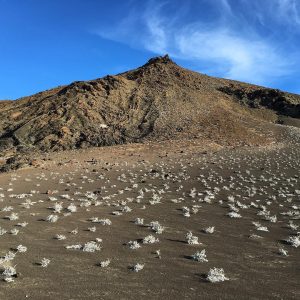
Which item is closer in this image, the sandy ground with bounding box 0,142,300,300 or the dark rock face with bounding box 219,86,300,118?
the sandy ground with bounding box 0,142,300,300

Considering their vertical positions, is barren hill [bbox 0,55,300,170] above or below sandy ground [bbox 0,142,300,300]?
above

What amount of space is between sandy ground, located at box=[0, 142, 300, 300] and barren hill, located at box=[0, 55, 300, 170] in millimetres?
14140

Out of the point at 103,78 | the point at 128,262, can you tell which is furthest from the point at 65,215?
the point at 103,78

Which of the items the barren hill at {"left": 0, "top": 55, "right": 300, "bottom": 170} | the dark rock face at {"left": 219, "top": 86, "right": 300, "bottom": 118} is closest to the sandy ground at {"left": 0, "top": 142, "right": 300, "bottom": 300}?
the barren hill at {"left": 0, "top": 55, "right": 300, "bottom": 170}

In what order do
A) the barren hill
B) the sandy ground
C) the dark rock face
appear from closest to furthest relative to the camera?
the sandy ground → the barren hill → the dark rock face

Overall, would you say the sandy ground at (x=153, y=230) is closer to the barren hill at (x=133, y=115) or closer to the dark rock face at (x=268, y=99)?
the barren hill at (x=133, y=115)

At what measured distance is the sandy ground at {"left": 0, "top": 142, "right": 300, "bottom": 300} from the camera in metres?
9.98

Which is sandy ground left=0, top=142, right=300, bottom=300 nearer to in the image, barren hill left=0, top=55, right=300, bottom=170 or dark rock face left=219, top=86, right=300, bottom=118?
barren hill left=0, top=55, right=300, bottom=170

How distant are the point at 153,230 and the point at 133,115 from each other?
3842 cm

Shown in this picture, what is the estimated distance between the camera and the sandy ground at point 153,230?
9.98 m

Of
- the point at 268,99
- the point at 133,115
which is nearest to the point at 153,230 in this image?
the point at 133,115

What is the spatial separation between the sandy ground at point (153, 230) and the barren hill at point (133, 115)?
1414cm

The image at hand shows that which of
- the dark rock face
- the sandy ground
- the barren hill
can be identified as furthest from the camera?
the dark rock face

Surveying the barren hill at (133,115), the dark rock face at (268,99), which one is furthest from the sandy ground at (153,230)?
the dark rock face at (268,99)
